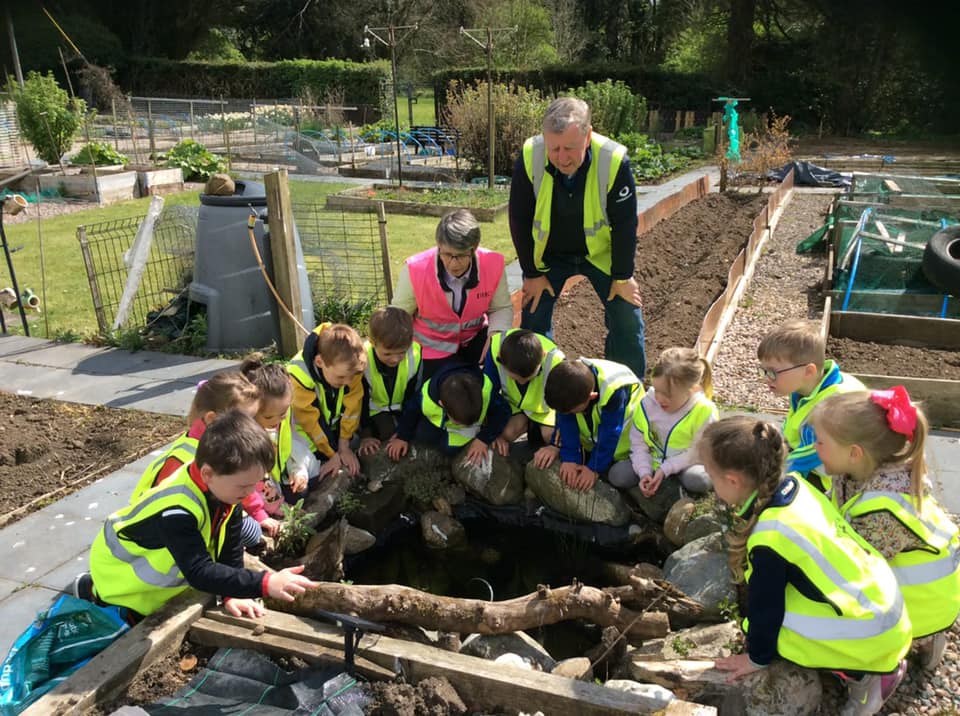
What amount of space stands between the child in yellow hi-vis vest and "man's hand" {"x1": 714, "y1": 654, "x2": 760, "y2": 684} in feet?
7.44

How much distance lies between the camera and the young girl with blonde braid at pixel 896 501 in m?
2.70

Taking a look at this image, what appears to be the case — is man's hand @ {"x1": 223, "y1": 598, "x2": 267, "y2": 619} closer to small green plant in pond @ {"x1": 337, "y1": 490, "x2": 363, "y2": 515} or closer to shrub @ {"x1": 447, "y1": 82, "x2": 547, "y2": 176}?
small green plant in pond @ {"x1": 337, "y1": 490, "x2": 363, "y2": 515}

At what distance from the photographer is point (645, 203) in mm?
14445

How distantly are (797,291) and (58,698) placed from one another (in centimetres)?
840

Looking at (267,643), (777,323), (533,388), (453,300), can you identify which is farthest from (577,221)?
(777,323)

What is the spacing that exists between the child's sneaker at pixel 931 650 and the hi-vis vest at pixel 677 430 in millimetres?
1410

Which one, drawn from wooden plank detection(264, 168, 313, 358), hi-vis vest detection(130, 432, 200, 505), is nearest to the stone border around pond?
wooden plank detection(264, 168, 313, 358)

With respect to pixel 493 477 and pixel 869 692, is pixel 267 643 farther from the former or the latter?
pixel 869 692

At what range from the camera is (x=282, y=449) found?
13.8 ft

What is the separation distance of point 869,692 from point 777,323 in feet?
18.9

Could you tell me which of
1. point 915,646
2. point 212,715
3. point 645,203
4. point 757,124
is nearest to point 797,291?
point 645,203

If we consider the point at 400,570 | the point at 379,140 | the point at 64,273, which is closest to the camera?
the point at 400,570

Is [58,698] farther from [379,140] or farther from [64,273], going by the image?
[379,140]

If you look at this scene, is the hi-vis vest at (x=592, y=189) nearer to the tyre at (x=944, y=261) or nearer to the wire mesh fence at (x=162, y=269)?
the wire mesh fence at (x=162, y=269)
